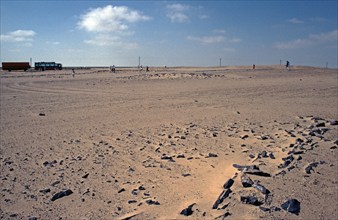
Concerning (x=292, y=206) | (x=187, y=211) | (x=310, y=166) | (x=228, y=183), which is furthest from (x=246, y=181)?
(x=310, y=166)

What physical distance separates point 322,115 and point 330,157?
5.02 m

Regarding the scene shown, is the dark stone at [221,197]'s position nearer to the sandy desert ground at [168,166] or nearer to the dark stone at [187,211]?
the sandy desert ground at [168,166]

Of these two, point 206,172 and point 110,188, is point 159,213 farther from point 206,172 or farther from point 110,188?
point 206,172

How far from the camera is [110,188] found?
4.92 m

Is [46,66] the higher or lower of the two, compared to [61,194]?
higher

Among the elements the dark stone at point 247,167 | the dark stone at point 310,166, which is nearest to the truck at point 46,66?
the dark stone at point 247,167

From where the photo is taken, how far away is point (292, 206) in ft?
13.8

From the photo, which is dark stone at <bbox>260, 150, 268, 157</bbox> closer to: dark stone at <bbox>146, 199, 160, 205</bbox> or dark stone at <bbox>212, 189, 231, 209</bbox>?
dark stone at <bbox>212, 189, 231, 209</bbox>

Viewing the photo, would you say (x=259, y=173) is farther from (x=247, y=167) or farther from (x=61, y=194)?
(x=61, y=194)

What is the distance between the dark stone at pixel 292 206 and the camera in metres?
4.13

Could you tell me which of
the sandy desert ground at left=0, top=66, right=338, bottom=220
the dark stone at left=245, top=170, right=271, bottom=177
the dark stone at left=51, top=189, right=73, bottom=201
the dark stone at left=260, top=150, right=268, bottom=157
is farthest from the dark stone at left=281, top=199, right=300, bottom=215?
the dark stone at left=51, top=189, right=73, bottom=201

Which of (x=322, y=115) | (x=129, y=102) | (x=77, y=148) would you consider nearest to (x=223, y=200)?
(x=77, y=148)

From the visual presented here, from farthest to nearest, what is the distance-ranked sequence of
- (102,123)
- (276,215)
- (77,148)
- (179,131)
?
(102,123)
(179,131)
(77,148)
(276,215)

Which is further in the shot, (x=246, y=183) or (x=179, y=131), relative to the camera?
(x=179, y=131)
